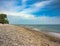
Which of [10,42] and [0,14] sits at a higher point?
[0,14]

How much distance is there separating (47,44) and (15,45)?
1248 mm

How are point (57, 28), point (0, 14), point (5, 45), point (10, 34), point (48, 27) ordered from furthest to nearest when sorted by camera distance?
point (48, 27) < point (57, 28) < point (0, 14) < point (10, 34) < point (5, 45)

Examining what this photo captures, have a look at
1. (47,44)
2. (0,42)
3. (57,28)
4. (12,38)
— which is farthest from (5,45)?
(57,28)

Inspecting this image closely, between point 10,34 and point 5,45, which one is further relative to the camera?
point 10,34

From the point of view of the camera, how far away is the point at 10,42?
15.1ft

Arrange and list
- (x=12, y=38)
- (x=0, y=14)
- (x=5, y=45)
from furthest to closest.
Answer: (x=0, y=14)
(x=12, y=38)
(x=5, y=45)

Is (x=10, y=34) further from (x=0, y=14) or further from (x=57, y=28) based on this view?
(x=57, y=28)

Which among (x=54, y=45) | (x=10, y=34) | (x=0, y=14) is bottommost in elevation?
(x=54, y=45)

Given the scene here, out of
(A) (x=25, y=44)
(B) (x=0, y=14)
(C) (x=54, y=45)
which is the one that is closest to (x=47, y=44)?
(C) (x=54, y=45)

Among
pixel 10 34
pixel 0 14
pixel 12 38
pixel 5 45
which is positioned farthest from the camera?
pixel 0 14

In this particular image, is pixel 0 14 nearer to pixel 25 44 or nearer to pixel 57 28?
pixel 57 28

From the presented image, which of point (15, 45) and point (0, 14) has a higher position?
point (0, 14)

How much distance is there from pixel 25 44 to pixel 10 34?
79 cm

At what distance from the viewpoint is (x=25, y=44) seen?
463cm
